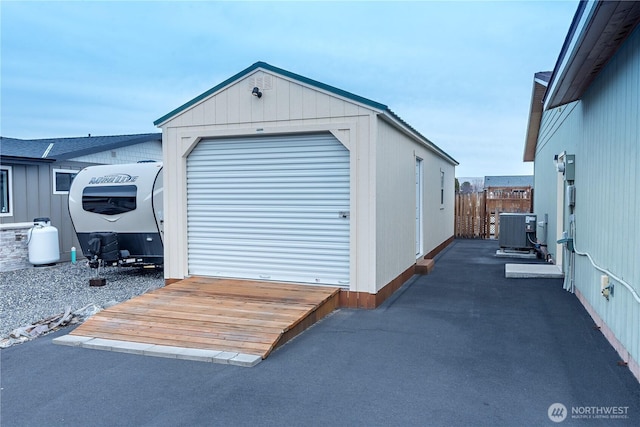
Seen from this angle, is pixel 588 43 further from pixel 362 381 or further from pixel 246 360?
pixel 246 360

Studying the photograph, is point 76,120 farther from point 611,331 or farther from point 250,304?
point 611,331

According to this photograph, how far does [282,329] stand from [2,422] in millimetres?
2484

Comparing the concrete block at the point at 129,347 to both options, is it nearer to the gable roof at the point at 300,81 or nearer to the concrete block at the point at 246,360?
the concrete block at the point at 246,360

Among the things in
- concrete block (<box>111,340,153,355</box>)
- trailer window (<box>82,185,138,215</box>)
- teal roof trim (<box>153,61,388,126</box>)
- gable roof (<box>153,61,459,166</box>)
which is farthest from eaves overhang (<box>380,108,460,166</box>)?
trailer window (<box>82,185,138,215</box>)

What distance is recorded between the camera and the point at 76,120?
22094 millimetres

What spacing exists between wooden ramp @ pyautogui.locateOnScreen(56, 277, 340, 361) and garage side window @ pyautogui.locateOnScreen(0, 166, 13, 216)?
679 cm

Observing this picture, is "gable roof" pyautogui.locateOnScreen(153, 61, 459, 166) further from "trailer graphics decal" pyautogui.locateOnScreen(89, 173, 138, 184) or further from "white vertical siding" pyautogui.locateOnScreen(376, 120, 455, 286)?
"trailer graphics decal" pyautogui.locateOnScreen(89, 173, 138, 184)

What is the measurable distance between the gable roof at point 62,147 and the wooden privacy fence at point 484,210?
37.3ft

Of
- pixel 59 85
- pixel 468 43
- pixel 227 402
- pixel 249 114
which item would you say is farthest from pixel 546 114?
pixel 59 85

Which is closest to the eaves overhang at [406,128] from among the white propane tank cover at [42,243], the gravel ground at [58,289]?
the gravel ground at [58,289]

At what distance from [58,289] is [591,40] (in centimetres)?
893

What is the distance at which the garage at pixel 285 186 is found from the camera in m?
6.53

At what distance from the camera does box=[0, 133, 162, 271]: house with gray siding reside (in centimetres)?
1105

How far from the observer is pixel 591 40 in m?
4.42
